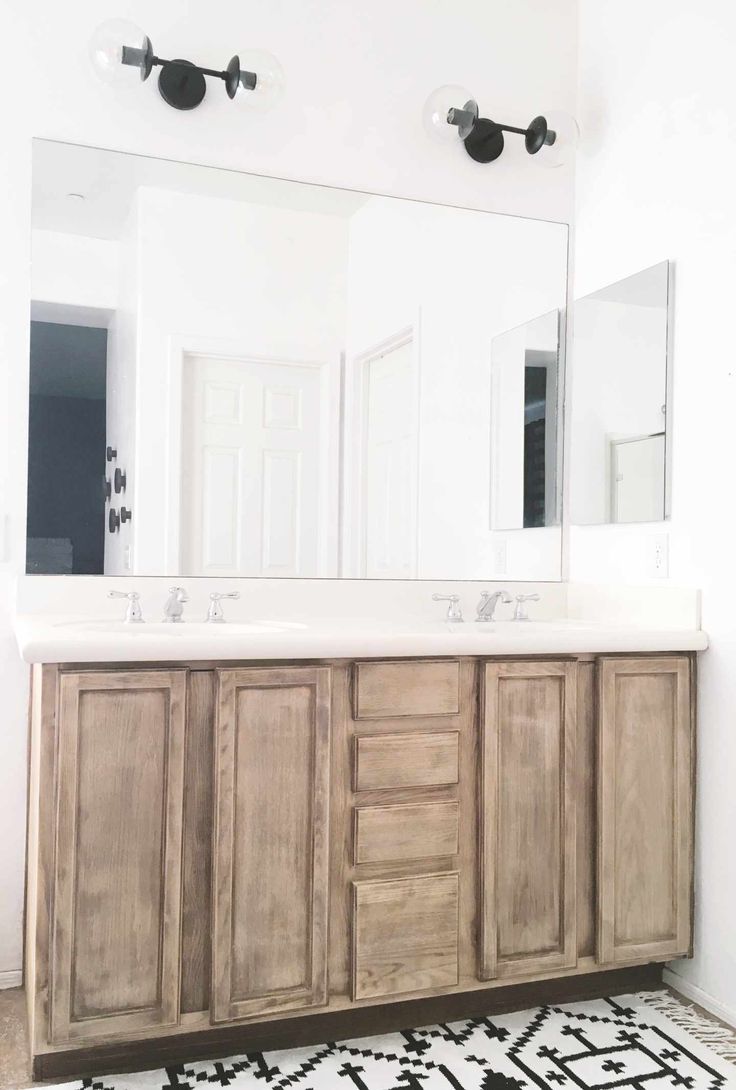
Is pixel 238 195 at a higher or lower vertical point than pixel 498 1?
lower

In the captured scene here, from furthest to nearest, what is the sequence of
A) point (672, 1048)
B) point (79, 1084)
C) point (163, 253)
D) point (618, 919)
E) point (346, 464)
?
point (346, 464) → point (163, 253) → point (618, 919) → point (672, 1048) → point (79, 1084)

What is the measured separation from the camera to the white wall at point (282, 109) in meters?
2.19

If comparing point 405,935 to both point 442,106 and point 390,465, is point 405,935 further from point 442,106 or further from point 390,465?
point 442,106

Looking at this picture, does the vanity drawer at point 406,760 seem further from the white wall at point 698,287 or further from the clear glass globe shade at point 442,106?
the clear glass globe shade at point 442,106

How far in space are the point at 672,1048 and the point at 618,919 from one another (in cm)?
28

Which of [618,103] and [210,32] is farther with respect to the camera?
[618,103]

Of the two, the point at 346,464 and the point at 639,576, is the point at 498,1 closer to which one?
the point at 346,464

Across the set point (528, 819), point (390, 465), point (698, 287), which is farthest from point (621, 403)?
point (528, 819)

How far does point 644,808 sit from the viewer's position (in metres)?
2.18

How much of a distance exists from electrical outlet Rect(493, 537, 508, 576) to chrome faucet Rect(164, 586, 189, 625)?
3.08 ft

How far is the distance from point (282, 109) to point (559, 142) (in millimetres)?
769

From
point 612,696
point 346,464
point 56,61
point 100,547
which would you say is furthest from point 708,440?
point 56,61

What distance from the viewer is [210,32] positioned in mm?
2328

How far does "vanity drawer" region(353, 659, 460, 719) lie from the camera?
6.28 ft
